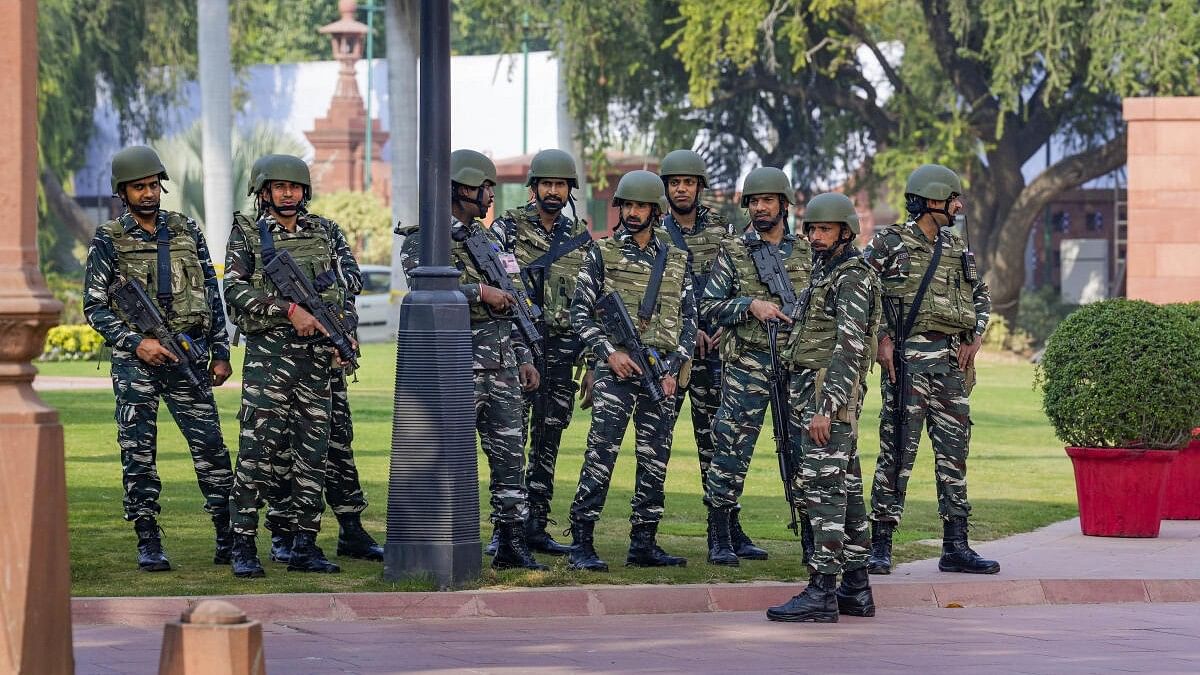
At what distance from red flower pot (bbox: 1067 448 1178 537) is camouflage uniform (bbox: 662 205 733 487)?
2.70 metres

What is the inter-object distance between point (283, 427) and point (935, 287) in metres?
3.71

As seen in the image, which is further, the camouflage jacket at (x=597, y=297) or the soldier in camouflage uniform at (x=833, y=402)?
the camouflage jacket at (x=597, y=297)

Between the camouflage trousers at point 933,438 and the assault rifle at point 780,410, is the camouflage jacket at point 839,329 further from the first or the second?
the camouflage trousers at point 933,438

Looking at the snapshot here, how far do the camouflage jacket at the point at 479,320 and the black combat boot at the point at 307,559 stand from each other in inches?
49.8

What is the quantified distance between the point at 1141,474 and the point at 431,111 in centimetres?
569

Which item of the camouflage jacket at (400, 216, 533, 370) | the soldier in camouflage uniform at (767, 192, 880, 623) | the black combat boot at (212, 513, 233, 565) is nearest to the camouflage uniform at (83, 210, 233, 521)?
the black combat boot at (212, 513, 233, 565)

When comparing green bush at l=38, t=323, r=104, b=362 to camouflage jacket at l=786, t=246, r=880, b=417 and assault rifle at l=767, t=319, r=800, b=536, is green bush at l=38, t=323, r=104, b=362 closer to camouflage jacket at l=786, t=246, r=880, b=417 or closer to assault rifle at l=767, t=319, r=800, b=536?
assault rifle at l=767, t=319, r=800, b=536

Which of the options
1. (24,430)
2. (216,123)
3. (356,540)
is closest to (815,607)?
(356,540)

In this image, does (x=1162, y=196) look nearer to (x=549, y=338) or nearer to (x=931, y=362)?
(x=931, y=362)

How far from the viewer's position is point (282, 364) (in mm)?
10453

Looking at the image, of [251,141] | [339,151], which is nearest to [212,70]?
[251,141]

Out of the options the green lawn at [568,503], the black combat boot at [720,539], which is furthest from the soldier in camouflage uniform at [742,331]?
the green lawn at [568,503]

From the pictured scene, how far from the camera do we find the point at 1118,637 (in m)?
9.52

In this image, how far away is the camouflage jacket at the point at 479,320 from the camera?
10.7 m
